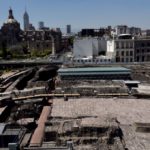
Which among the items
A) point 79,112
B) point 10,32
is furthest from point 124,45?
point 10,32

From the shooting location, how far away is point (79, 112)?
34.1 metres

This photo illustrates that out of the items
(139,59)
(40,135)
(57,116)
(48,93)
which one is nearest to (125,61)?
(139,59)

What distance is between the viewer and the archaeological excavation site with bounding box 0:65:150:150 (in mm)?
25031

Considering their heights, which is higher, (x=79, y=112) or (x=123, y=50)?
(x=123, y=50)

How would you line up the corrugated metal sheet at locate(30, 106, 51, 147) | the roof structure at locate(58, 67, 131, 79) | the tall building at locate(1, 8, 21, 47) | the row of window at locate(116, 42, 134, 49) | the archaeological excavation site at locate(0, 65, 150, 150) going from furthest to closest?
1. the tall building at locate(1, 8, 21, 47)
2. the row of window at locate(116, 42, 134, 49)
3. the roof structure at locate(58, 67, 131, 79)
4. the corrugated metal sheet at locate(30, 106, 51, 147)
5. the archaeological excavation site at locate(0, 65, 150, 150)

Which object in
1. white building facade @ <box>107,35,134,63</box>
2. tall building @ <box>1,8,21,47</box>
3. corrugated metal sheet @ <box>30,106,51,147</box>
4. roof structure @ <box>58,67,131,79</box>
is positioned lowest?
corrugated metal sheet @ <box>30,106,51,147</box>

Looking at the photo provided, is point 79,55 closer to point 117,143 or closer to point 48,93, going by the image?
point 48,93

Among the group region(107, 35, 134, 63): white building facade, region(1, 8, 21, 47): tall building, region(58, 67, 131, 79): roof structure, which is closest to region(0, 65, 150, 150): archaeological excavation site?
region(58, 67, 131, 79): roof structure

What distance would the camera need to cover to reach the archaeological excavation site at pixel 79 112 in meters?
25.0

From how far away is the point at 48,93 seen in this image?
42375mm

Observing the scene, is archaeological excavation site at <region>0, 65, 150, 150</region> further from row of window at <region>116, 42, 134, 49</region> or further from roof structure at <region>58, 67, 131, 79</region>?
row of window at <region>116, 42, 134, 49</region>

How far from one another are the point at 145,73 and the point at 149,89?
41.4 feet

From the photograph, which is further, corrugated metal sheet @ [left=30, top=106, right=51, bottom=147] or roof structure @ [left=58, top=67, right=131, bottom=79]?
roof structure @ [left=58, top=67, right=131, bottom=79]

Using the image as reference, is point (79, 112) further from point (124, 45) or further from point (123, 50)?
point (124, 45)
